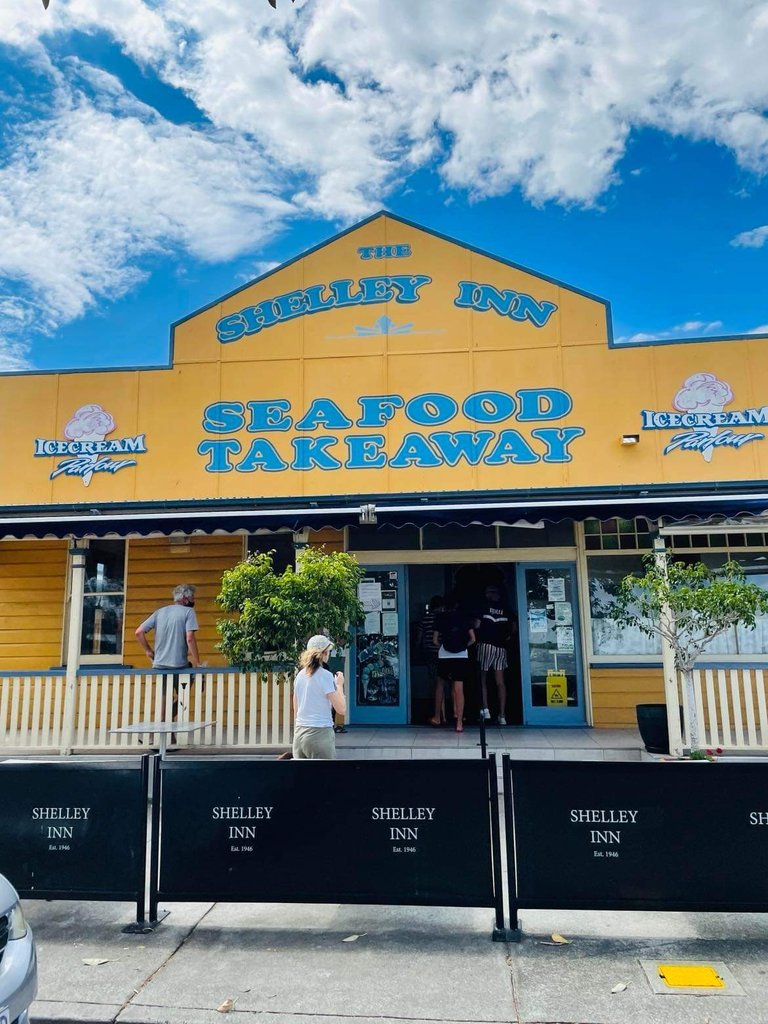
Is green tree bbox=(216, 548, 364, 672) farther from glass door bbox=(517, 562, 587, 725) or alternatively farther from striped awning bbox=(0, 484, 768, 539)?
glass door bbox=(517, 562, 587, 725)

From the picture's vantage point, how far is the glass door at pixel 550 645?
1013 centimetres

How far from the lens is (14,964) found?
326 centimetres

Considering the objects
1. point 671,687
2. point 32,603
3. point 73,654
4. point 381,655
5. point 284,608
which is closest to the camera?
point 284,608

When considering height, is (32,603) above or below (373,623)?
above

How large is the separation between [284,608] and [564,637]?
4621 millimetres

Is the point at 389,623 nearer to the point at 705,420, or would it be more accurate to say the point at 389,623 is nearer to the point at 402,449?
the point at 402,449

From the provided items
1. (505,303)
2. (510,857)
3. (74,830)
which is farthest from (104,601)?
(510,857)

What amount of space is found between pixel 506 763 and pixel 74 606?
21.4 ft

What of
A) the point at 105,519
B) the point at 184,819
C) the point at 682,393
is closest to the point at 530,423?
the point at 682,393

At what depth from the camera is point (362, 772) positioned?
466cm

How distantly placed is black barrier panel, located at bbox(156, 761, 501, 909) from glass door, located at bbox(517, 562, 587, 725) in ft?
19.2

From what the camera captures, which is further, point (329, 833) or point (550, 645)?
point (550, 645)

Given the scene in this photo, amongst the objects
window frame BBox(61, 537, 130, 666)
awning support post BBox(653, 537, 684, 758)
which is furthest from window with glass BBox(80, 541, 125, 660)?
awning support post BBox(653, 537, 684, 758)

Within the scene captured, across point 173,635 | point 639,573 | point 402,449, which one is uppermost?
point 402,449
